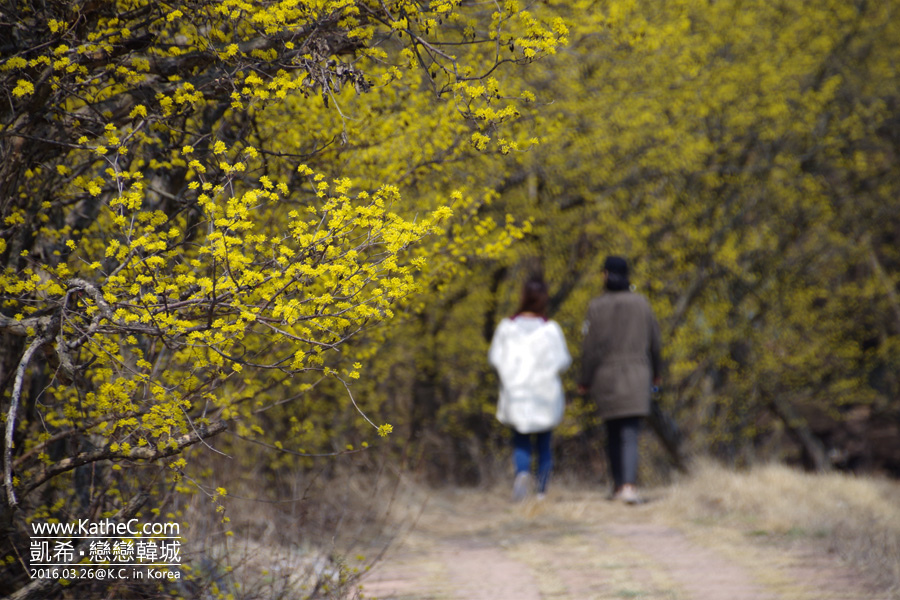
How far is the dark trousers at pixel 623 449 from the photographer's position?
6.79m

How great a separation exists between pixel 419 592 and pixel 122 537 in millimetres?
1425

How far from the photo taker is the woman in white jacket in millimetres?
6953

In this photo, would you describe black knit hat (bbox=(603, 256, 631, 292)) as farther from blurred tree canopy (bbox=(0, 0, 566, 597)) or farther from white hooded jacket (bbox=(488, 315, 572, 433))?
blurred tree canopy (bbox=(0, 0, 566, 597))

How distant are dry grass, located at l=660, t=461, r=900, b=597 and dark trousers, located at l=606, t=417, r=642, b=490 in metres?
0.35

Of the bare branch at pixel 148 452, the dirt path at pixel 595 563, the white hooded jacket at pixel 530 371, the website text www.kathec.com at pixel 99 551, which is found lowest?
the dirt path at pixel 595 563

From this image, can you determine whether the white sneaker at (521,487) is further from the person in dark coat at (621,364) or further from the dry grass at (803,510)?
the dry grass at (803,510)

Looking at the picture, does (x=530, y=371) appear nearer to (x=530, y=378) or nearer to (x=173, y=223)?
(x=530, y=378)

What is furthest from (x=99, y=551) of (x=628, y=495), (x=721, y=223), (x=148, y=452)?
(x=721, y=223)

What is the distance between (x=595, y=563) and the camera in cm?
478

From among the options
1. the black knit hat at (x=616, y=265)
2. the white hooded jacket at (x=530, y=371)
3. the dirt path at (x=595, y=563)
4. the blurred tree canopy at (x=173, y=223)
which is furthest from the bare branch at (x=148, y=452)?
the black knit hat at (x=616, y=265)

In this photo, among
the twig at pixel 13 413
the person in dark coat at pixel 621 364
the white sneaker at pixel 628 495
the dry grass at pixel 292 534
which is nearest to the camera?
the twig at pixel 13 413

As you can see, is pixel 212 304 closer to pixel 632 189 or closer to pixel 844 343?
pixel 632 189

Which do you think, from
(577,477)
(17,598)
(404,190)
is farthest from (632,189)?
(17,598)

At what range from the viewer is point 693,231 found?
8.80m
